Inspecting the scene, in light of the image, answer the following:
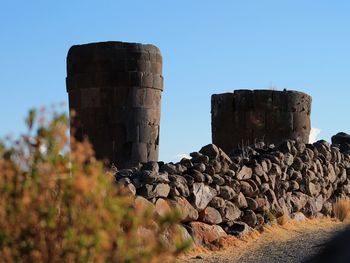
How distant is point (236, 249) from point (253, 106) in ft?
24.7

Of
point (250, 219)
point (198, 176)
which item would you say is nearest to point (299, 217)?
point (250, 219)

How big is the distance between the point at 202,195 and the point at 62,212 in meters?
6.13

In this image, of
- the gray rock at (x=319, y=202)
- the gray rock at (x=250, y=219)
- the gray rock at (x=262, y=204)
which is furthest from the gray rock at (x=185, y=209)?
the gray rock at (x=319, y=202)

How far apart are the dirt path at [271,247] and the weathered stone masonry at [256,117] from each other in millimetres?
5031

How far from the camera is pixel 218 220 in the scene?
1062cm

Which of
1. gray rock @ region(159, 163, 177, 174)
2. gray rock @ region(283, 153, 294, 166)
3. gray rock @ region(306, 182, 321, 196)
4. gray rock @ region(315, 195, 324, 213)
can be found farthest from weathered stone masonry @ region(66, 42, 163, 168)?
gray rock @ region(159, 163, 177, 174)

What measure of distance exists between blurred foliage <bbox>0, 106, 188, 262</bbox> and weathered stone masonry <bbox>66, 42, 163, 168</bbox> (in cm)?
1075

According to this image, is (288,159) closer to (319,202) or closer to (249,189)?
(319,202)

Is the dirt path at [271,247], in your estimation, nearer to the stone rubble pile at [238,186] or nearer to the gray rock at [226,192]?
the stone rubble pile at [238,186]

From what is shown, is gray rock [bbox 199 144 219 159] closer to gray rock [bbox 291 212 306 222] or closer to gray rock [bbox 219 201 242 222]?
gray rock [bbox 219 201 242 222]

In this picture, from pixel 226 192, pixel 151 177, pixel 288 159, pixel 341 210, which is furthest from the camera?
pixel 341 210

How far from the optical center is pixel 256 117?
17.3m

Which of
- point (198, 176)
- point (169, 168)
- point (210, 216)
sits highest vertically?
point (169, 168)

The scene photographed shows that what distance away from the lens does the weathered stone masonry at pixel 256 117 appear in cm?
1728
